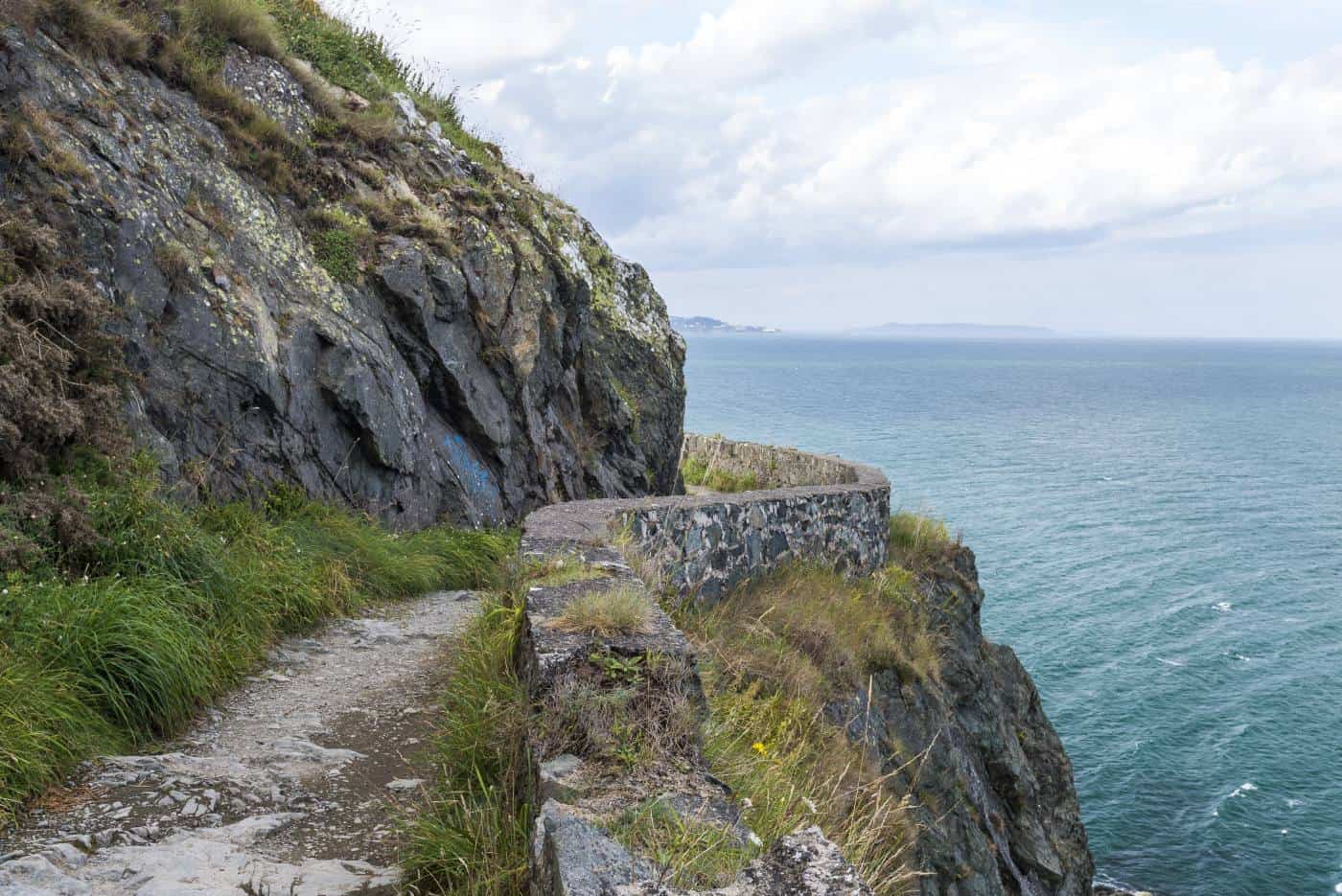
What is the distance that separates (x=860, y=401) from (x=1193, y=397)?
129ft

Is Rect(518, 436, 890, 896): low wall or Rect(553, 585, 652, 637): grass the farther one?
Rect(553, 585, 652, 637): grass

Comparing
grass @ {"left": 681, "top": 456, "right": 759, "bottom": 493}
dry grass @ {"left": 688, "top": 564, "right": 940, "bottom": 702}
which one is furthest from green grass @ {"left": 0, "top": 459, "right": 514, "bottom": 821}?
grass @ {"left": 681, "top": 456, "right": 759, "bottom": 493}

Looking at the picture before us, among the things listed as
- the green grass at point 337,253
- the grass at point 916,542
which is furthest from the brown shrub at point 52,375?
the grass at point 916,542

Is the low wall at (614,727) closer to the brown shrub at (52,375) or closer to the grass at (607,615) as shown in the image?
the grass at (607,615)

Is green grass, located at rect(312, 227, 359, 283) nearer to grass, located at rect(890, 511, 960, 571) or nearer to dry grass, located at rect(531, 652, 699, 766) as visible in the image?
dry grass, located at rect(531, 652, 699, 766)

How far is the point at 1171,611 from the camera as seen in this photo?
29.3 meters

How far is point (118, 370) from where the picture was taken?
8.03 metres

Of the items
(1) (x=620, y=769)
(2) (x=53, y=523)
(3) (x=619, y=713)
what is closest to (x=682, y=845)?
(1) (x=620, y=769)

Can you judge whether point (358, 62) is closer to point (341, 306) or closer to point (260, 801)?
point (341, 306)

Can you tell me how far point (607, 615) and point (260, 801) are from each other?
75.3 inches

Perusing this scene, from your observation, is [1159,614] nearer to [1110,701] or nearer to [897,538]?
[1110,701]

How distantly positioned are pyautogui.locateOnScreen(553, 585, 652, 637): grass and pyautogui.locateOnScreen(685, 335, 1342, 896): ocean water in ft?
53.8

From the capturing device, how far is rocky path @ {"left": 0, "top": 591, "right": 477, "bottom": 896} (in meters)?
3.99

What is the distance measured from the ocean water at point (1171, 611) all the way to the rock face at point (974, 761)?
17.7ft
